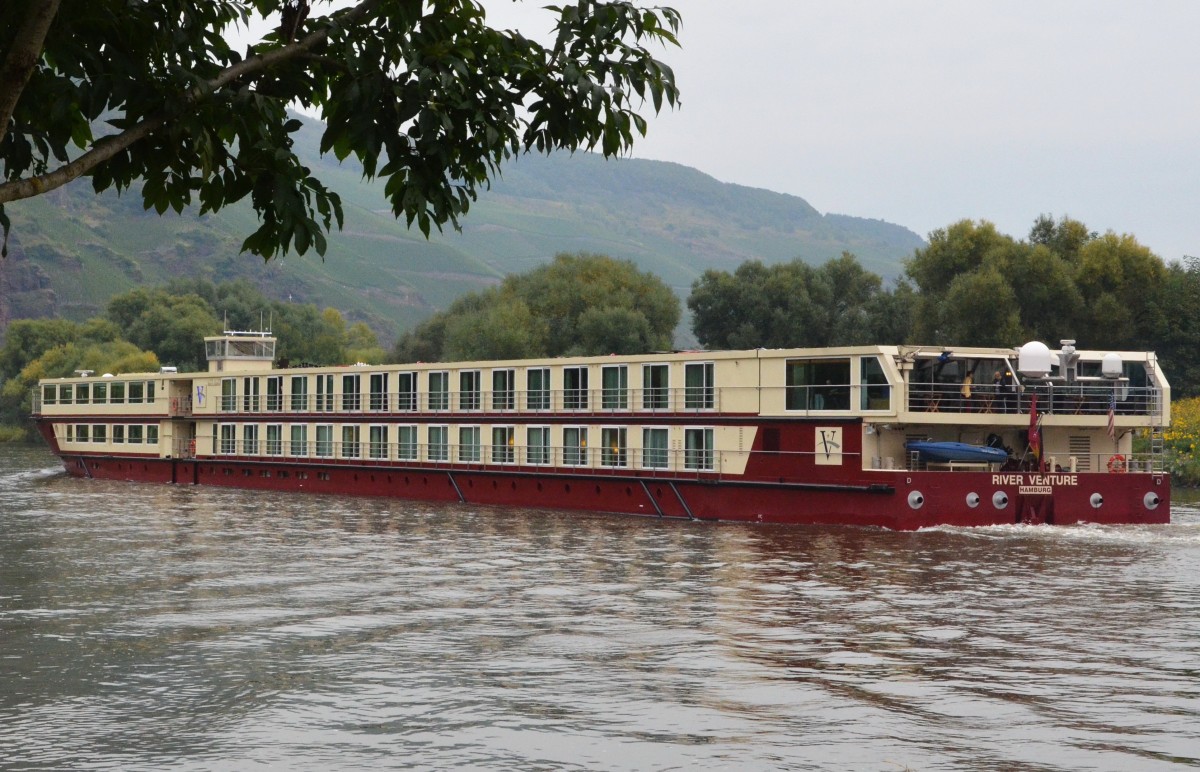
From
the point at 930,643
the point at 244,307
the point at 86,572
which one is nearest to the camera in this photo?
the point at 930,643

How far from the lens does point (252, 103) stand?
8.09m

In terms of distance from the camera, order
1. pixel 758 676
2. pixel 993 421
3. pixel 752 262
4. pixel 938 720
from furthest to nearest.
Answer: pixel 752 262 < pixel 993 421 < pixel 758 676 < pixel 938 720

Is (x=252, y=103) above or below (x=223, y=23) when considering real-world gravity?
below

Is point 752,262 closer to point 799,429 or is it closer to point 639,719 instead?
point 799,429

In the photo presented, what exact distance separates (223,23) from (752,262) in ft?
282

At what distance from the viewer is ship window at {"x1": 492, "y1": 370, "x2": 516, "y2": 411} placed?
4969cm

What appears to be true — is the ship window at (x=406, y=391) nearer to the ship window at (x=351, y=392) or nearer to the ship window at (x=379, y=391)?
the ship window at (x=379, y=391)

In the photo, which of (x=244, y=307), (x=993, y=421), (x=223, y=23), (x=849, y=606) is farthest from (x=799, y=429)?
(x=244, y=307)

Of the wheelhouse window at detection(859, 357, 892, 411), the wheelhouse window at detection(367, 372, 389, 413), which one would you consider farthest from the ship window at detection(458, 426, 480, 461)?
the wheelhouse window at detection(859, 357, 892, 411)

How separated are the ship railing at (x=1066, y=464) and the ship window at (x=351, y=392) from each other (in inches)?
1029

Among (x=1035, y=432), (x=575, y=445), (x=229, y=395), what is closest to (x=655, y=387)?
(x=575, y=445)

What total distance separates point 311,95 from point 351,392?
4916cm

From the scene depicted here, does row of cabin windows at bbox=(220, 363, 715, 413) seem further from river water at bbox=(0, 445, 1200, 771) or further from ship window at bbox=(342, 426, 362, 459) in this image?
river water at bbox=(0, 445, 1200, 771)

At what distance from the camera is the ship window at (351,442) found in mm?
55906
